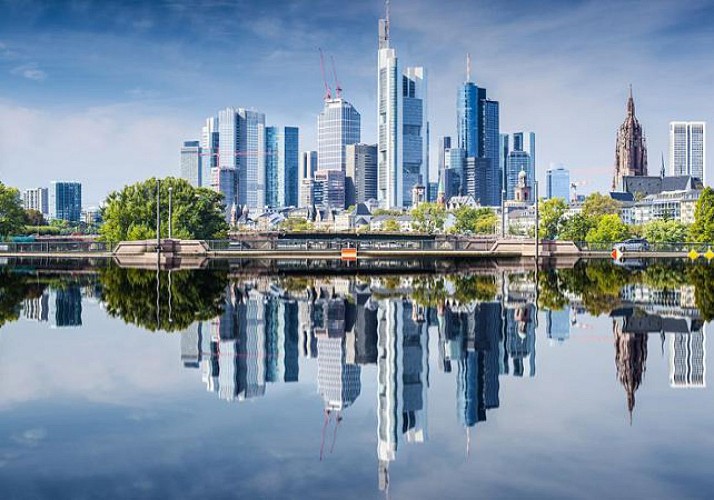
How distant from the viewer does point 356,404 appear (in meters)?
13.4

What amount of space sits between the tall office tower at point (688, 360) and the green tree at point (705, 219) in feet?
322

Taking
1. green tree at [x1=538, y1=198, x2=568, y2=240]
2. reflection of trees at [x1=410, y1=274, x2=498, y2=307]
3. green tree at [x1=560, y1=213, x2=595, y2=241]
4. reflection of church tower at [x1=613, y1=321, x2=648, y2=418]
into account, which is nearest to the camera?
reflection of church tower at [x1=613, y1=321, x2=648, y2=418]

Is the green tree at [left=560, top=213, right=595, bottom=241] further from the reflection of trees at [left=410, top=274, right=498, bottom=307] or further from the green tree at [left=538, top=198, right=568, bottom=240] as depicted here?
the reflection of trees at [left=410, top=274, right=498, bottom=307]

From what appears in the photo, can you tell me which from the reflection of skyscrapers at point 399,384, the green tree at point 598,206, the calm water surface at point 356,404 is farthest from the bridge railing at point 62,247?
the green tree at point 598,206

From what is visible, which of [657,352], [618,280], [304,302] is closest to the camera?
[657,352]

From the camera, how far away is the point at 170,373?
52.5 feet

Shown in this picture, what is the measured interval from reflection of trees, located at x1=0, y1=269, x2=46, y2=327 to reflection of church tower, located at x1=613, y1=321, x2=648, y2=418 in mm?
16895

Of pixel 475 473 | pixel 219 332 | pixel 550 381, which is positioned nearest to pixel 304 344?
pixel 219 332

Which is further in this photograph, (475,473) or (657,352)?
(657,352)

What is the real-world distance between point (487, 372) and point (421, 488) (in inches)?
259

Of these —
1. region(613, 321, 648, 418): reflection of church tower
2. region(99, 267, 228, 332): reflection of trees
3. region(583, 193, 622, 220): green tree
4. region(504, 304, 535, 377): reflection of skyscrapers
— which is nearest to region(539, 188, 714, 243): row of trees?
region(583, 193, 622, 220): green tree

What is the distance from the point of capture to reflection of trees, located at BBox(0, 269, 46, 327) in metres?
26.6

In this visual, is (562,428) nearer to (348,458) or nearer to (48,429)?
(348,458)

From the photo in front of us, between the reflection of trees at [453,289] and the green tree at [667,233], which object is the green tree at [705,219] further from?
the reflection of trees at [453,289]
